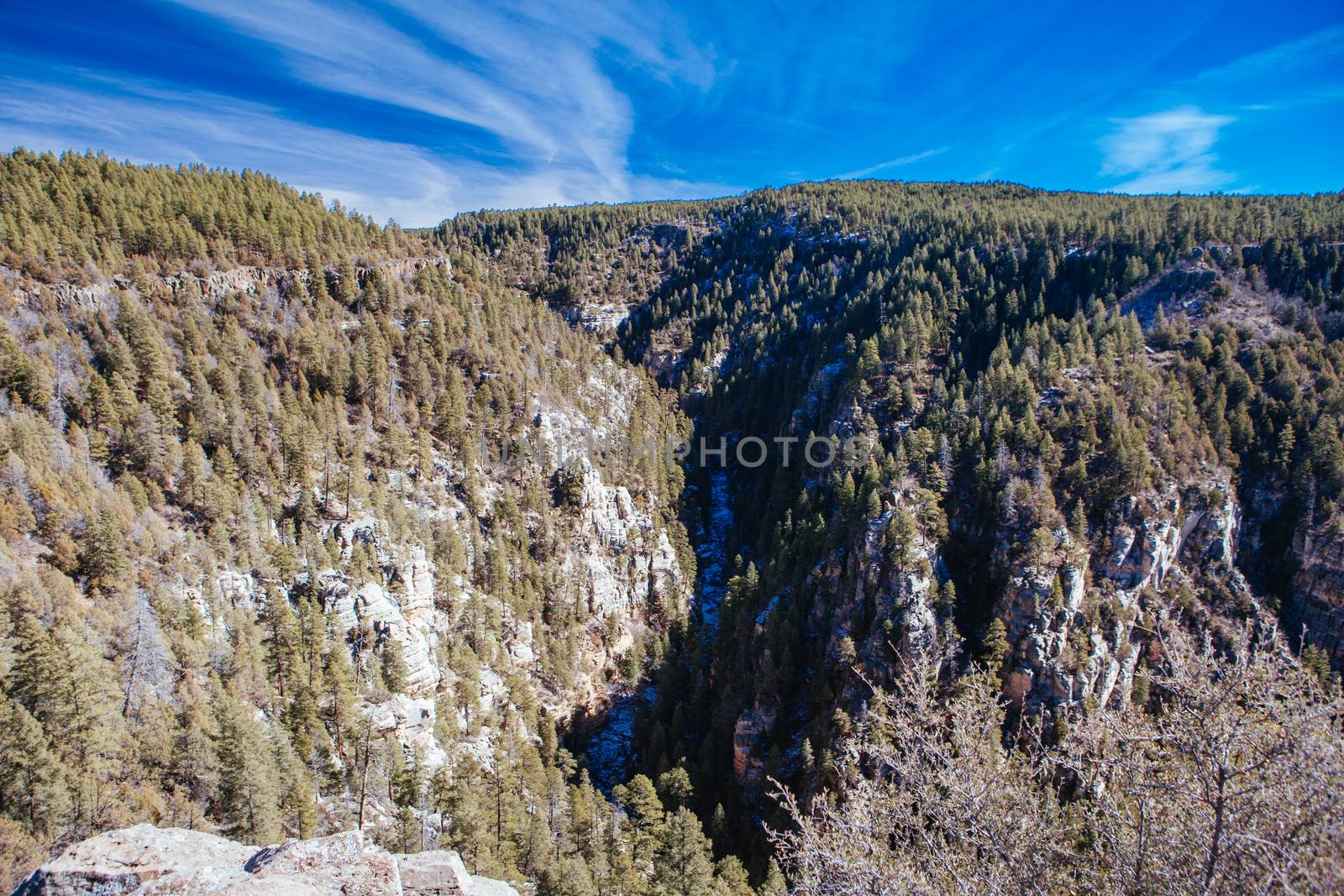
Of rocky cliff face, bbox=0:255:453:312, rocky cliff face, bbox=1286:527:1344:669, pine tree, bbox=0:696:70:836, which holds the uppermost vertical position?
rocky cliff face, bbox=0:255:453:312

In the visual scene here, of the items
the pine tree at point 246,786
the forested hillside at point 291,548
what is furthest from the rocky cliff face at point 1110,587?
the pine tree at point 246,786

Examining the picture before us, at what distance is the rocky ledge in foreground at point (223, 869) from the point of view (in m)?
10.1

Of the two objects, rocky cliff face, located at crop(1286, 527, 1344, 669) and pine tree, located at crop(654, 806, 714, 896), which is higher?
rocky cliff face, located at crop(1286, 527, 1344, 669)

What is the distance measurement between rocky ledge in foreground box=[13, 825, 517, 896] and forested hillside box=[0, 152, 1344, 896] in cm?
963

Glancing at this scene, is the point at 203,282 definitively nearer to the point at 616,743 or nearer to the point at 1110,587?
the point at 616,743

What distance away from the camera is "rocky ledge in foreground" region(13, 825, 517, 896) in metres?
10.1

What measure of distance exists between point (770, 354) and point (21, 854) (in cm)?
12115

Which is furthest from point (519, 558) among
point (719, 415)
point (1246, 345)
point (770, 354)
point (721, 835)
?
point (1246, 345)

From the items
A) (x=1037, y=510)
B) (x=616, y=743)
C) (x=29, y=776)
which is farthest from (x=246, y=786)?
(x=1037, y=510)

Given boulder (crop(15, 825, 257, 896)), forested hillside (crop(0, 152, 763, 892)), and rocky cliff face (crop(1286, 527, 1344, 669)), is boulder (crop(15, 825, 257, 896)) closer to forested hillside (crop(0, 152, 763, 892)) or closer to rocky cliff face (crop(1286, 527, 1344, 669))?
forested hillside (crop(0, 152, 763, 892))

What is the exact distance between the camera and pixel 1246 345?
73.1 meters

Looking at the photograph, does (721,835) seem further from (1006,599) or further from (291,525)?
(291,525)

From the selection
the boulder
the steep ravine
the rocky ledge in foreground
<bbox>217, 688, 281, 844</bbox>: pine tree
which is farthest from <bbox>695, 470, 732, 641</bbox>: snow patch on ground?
the boulder

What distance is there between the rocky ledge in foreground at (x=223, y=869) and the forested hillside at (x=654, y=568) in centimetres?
963
